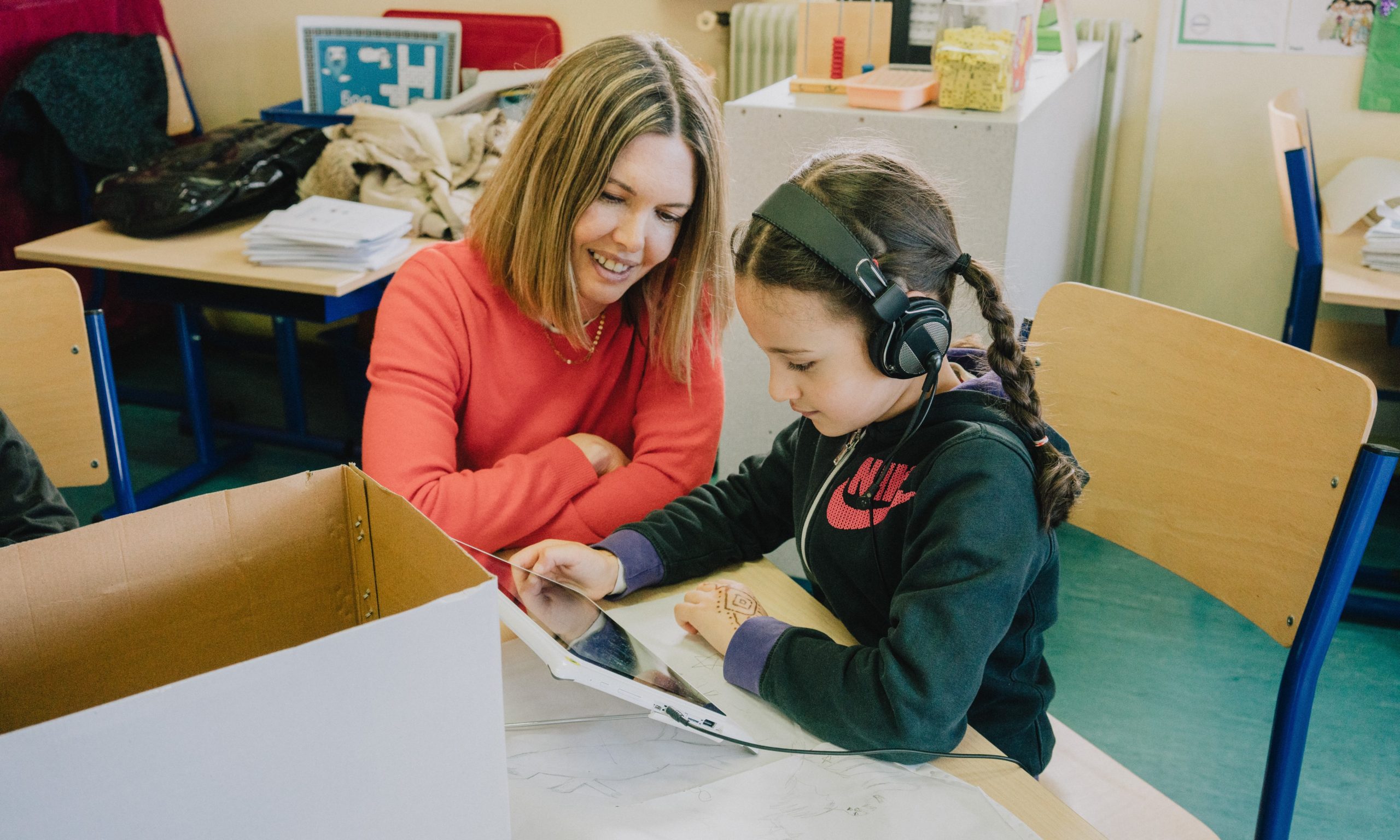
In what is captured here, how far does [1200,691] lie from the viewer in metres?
1.89

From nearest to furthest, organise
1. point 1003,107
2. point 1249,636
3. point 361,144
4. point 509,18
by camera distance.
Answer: point 1003,107 < point 1249,636 < point 361,144 < point 509,18

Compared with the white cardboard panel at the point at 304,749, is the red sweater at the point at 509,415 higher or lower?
lower

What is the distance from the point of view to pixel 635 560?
3.21 ft

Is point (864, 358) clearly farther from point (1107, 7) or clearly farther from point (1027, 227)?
point (1107, 7)

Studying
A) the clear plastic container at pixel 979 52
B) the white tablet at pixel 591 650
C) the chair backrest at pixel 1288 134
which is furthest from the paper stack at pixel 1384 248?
the white tablet at pixel 591 650

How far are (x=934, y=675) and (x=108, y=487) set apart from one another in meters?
2.69

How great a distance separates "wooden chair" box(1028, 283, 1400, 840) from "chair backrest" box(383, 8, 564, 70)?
7.85 feet

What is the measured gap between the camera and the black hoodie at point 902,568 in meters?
0.77

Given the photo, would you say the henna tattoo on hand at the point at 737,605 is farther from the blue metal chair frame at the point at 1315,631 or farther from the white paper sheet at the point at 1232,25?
the white paper sheet at the point at 1232,25

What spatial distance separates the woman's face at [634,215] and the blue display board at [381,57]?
223 cm

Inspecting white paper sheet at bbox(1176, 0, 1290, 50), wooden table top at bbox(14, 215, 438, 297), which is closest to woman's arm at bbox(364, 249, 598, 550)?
wooden table top at bbox(14, 215, 438, 297)

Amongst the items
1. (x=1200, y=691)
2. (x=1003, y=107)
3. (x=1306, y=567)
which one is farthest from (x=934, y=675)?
(x=1200, y=691)

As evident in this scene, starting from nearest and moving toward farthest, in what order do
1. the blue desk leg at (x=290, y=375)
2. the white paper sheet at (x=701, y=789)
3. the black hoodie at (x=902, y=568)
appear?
the white paper sheet at (x=701, y=789) → the black hoodie at (x=902, y=568) → the blue desk leg at (x=290, y=375)

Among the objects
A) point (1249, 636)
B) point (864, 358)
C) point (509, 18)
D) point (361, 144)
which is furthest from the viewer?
point (509, 18)
